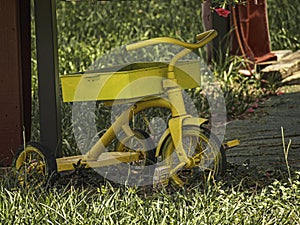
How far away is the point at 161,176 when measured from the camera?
548cm

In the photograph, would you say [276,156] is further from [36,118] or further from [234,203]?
[36,118]

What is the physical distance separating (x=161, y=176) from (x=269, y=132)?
71.2 inches

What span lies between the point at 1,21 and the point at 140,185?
144cm

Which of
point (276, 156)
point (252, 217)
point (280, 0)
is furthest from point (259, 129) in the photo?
point (280, 0)

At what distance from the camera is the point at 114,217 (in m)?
4.62

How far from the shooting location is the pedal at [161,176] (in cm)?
548

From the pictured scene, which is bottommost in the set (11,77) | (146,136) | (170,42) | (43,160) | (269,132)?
(269,132)

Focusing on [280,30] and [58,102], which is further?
[280,30]

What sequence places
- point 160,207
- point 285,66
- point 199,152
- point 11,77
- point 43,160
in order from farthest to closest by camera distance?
point 285,66
point 11,77
point 43,160
point 199,152
point 160,207

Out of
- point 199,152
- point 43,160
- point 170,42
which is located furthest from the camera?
point 43,160

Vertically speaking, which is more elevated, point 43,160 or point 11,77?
point 11,77

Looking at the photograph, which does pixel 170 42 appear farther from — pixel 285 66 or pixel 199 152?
pixel 285 66

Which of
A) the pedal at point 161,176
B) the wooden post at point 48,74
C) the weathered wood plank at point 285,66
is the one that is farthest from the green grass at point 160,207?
the weathered wood plank at point 285,66

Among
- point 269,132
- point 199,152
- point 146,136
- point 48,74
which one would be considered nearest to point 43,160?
point 48,74
